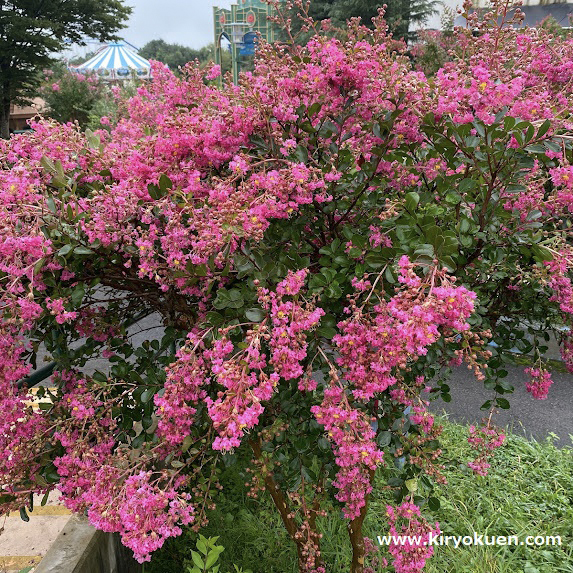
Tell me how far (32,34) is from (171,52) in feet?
222

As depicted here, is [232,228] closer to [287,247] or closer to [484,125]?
[287,247]

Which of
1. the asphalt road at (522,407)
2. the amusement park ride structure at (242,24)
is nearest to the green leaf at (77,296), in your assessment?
the asphalt road at (522,407)

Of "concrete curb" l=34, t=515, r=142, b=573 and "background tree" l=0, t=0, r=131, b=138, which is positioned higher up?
"background tree" l=0, t=0, r=131, b=138

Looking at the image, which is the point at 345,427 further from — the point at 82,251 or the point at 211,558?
the point at 82,251

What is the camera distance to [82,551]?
188 cm

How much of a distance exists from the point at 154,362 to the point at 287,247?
2.43 ft

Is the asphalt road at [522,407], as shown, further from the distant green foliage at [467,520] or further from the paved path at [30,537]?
the paved path at [30,537]

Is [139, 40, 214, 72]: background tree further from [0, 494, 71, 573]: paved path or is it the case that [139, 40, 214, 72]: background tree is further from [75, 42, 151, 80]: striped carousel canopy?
[0, 494, 71, 573]: paved path

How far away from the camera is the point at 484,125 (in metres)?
1.40

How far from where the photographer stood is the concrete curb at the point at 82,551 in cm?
181

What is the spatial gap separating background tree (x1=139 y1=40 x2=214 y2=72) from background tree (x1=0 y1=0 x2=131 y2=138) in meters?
46.1

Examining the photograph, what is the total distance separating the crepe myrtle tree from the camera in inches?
51.4

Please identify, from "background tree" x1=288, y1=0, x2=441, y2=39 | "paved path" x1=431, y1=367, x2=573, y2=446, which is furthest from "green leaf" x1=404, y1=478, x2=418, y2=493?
"background tree" x1=288, y1=0, x2=441, y2=39

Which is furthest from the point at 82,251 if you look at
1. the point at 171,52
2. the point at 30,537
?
the point at 171,52
